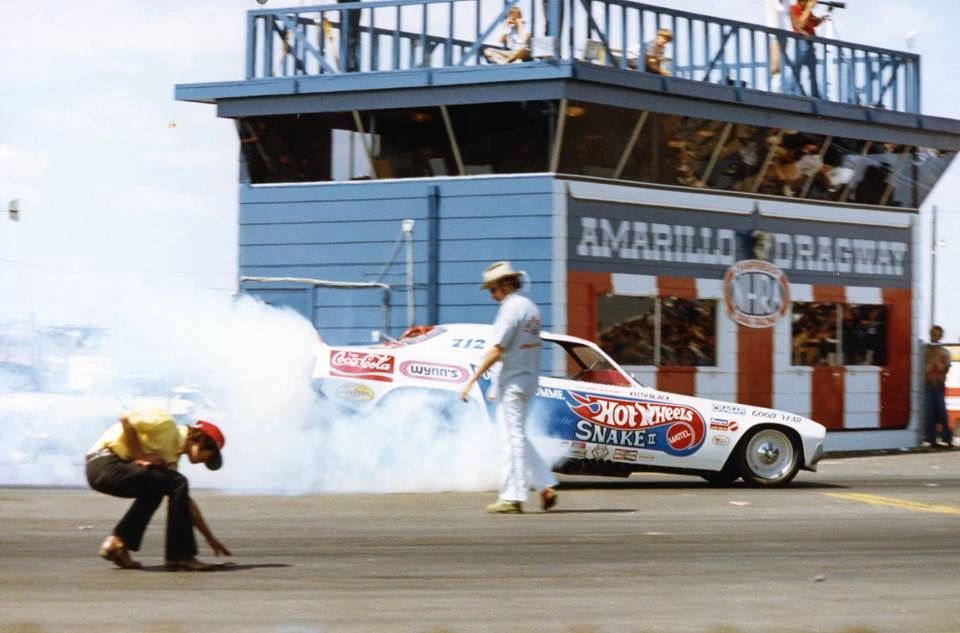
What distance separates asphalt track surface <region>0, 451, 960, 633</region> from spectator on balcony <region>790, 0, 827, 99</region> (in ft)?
36.7

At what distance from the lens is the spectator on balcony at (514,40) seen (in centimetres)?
2025

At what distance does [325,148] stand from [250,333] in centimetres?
798

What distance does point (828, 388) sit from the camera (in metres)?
23.8

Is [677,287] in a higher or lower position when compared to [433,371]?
higher

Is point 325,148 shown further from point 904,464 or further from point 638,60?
point 904,464

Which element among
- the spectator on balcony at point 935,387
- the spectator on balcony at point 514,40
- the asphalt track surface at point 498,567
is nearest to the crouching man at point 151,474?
the asphalt track surface at point 498,567

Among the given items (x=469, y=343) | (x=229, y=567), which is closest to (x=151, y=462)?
(x=229, y=567)

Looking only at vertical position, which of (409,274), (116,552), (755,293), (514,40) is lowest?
(116,552)

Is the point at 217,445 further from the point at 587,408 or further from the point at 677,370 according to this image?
the point at 677,370

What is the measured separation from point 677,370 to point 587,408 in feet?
26.8

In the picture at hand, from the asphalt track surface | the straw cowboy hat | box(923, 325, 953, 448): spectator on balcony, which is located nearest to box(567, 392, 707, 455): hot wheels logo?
the asphalt track surface

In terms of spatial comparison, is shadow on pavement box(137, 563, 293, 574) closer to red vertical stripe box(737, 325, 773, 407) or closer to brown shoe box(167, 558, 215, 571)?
brown shoe box(167, 558, 215, 571)

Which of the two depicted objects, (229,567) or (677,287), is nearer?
(229,567)

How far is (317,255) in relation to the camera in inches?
854
